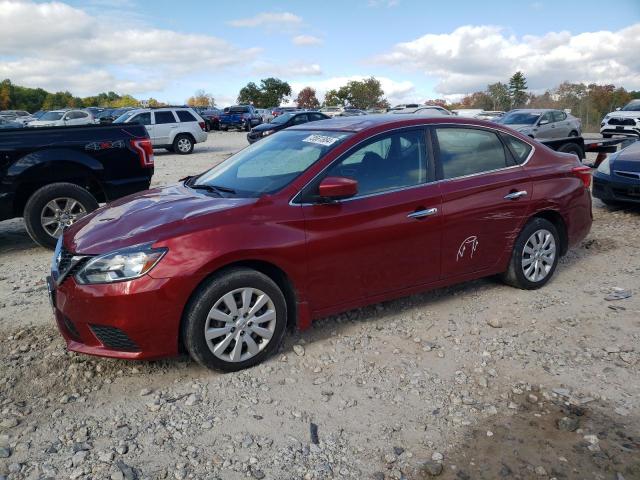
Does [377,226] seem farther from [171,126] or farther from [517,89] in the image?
[517,89]

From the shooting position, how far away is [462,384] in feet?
11.5

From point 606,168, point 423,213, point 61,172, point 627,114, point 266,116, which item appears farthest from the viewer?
point 266,116

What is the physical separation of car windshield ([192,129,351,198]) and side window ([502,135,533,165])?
5.47ft

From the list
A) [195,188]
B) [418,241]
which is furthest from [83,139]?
[418,241]

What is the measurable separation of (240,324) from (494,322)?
Answer: 2122 mm

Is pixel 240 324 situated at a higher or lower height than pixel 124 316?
lower

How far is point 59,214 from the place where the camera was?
6.62 meters

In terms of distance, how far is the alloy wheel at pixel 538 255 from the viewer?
4.94 metres

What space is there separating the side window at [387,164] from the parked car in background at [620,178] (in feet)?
17.0

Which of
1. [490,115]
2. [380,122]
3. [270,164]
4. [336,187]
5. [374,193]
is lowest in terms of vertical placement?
[374,193]

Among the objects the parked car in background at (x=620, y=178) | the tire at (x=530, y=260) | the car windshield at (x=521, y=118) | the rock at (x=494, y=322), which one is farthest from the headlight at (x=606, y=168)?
the car windshield at (x=521, y=118)

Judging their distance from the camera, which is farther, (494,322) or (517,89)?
(517,89)

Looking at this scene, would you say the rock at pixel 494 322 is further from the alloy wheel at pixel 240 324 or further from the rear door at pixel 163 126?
the rear door at pixel 163 126

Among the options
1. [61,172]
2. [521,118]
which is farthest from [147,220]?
[521,118]
